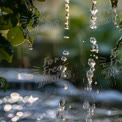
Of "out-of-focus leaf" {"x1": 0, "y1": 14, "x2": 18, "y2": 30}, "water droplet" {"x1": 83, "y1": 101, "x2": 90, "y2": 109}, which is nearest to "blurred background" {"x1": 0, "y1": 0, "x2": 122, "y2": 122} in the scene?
"water droplet" {"x1": 83, "y1": 101, "x2": 90, "y2": 109}

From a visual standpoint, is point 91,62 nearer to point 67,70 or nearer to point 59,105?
point 67,70

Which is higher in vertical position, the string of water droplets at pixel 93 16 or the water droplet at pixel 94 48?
the string of water droplets at pixel 93 16

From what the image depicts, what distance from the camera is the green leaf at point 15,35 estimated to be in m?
0.61

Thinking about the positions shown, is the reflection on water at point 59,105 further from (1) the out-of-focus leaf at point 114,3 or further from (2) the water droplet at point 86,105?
(1) the out-of-focus leaf at point 114,3

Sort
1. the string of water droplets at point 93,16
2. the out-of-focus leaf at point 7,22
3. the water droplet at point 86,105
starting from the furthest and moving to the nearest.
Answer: the water droplet at point 86,105 → the string of water droplets at point 93,16 → the out-of-focus leaf at point 7,22

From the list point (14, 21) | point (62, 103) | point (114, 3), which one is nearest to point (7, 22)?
point (14, 21)

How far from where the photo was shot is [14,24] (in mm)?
606

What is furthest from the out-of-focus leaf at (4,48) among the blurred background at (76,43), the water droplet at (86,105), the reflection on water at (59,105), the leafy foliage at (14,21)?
the water droplet at (86,105)

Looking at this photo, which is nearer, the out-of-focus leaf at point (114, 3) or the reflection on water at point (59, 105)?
the out-of-focus leaf at point (114, 3)

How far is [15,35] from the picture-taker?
2.02ft

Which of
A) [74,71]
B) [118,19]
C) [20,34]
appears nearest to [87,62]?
[74,71]

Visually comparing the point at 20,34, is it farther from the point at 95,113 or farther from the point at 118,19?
the point at 95,113

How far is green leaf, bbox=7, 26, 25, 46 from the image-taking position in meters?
0.61

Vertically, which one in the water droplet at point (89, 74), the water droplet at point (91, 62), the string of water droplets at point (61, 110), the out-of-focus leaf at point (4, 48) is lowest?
the string of water droplets at point (61, 110)
